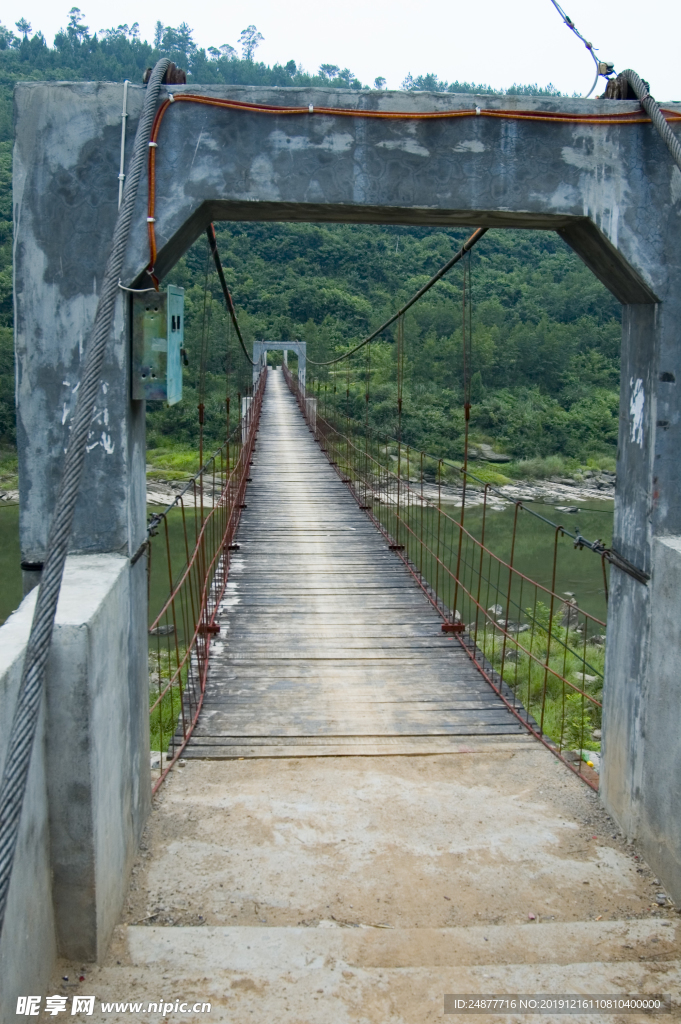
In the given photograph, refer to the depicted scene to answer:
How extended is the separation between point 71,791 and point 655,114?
1.92m

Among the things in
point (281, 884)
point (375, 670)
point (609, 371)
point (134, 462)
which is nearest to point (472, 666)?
point (375, 670)

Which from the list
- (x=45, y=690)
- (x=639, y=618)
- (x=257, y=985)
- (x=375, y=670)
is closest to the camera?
(x=45, y=690)

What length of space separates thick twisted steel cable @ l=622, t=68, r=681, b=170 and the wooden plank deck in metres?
1.93

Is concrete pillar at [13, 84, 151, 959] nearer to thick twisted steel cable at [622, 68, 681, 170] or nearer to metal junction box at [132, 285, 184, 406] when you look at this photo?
metal junction box at [132, 285, 184, 406]

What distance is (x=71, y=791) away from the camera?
1540 mm

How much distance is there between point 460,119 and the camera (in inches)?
81.7

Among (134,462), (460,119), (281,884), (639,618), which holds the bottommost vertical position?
(281,884)

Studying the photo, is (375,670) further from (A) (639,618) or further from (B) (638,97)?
(B) (638,97)

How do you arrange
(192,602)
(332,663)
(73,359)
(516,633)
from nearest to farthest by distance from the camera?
(73,359), (192,602), (332,663), (516,633)

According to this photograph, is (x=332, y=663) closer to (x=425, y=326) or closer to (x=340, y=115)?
(x=340, y=115)

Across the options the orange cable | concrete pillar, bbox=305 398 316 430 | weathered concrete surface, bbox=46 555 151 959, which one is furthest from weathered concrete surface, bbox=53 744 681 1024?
concrete pillar, bbox=305 398 316 430

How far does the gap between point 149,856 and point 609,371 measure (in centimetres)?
2779

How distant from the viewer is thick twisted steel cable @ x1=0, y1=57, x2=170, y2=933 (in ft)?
3.64

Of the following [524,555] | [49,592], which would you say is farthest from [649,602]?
[524,555]
